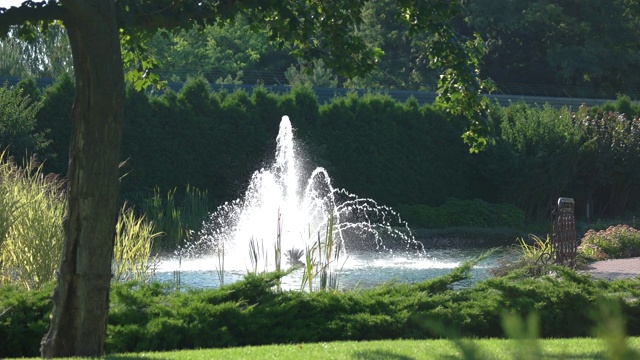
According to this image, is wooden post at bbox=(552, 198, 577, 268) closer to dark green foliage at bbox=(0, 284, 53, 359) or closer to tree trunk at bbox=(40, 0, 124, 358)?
dark green foliage at bbox=(0, 284, 53, 359)

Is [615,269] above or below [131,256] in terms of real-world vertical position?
below

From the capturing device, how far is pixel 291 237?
1565cm

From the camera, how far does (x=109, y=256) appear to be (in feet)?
19.9

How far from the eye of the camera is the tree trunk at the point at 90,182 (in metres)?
5.90

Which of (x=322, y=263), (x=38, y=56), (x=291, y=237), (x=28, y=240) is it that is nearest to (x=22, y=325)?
(x=28, y=240)

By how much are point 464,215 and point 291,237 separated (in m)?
7.22

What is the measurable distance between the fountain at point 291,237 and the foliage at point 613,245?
7.30 ft

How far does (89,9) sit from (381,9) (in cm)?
3550

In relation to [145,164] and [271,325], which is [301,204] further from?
[271,325]

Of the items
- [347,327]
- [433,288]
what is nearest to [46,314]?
[347,327]

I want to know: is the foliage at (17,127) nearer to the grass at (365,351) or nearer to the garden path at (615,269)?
the garden path at (615,269)

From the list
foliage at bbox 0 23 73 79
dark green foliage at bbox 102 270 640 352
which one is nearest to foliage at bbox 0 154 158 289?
dark green foliage at bbox 102 270 640 352

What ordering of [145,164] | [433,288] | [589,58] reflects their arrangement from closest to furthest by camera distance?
[433,288]
[145,164]
[589,58]

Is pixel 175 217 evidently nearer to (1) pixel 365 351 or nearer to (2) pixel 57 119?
(2) pixel 57 119
